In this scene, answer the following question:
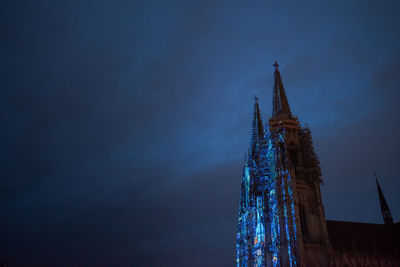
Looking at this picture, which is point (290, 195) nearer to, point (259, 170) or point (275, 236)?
point (275, 236)

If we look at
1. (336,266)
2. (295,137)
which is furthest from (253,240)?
(295,137)

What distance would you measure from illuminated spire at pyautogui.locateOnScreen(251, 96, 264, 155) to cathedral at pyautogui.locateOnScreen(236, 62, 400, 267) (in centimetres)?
228

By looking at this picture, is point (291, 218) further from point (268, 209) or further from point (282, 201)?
point (268, 209)

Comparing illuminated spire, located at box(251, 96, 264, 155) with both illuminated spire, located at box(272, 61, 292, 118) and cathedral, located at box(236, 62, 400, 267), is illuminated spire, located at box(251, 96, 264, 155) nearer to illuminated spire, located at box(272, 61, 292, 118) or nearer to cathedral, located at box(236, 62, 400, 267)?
cathedral, located at box(236, 62, 400, 267)

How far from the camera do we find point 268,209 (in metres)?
54.0

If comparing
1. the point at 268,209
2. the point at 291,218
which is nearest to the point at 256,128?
the point at 268,209

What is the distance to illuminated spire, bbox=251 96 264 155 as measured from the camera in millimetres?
66963

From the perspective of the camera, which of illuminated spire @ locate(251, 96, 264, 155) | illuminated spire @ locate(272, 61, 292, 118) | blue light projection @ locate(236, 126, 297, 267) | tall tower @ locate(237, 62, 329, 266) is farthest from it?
illuminated spire @ locate(251, 96, 264, 155)

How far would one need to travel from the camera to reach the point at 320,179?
54875 mm

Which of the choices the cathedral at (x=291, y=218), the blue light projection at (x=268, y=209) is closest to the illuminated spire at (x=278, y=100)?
the cathedral at (x=291, y=218)

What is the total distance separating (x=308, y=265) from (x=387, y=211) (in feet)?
114

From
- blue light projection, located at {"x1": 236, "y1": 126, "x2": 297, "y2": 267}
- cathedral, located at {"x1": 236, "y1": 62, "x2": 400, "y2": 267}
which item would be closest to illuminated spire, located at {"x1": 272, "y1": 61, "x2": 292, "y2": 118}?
cathedral, located at {"x1": 236, "y1": 62, "x2": 400, "y2": 267}

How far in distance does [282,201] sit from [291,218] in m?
2.75

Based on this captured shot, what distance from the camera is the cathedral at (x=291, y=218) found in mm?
48219
